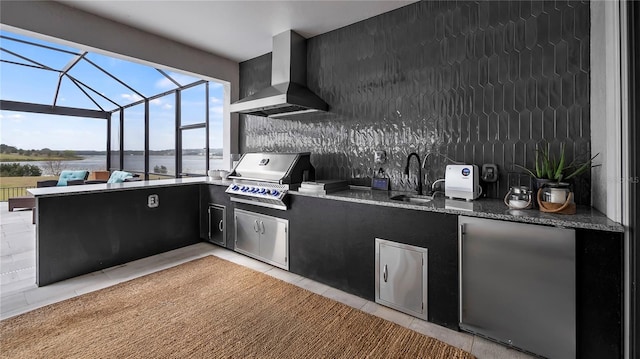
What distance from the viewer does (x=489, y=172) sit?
7.51 feet

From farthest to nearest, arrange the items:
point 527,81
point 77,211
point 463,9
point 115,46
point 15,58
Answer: point 15,58 < point 115,46 < point 77,211 < point 463,9 < point 527,81

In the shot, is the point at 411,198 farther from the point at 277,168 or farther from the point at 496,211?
the point at 277,168

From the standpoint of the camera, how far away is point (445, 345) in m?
1.79

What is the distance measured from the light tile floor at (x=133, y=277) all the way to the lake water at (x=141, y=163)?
174cm

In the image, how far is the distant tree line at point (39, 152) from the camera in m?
6.35

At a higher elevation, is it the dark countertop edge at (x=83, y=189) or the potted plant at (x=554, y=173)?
the potted plant at (x=554, y=173)

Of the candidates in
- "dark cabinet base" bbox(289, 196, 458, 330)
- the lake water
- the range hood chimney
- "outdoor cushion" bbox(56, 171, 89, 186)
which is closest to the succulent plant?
"dark cabinet base" bbox(289, 196, 458, 330)

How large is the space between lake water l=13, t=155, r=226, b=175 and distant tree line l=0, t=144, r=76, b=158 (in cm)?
20

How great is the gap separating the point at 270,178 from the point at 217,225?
121 cm

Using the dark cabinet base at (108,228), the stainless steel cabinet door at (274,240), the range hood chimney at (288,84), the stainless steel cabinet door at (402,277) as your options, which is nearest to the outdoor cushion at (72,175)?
the dark cabinet base at (108,228)

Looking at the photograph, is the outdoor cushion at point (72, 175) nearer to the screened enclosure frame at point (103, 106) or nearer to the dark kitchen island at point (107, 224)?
the screened enclosure frame at point (103, 106)

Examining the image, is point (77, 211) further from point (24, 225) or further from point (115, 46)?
point (24, 225)

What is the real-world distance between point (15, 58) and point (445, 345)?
8005mm

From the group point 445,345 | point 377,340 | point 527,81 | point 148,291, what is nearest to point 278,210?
point 148,291
